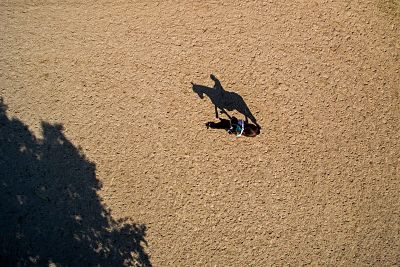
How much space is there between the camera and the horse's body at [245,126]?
8.32 metres

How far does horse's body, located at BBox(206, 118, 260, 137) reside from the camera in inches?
328

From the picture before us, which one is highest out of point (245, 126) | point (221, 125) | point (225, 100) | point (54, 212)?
point (225, 100)

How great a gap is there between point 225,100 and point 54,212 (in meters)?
5.13

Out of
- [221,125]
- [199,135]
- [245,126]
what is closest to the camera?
[245,126]

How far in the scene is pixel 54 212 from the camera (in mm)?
8602

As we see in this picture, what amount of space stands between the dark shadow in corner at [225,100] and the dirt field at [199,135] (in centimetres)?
21

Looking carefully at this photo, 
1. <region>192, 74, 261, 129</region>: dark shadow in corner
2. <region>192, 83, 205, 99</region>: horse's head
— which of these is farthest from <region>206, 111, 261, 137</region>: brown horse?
<region>192, 83, 205, 99</region>: horse's head

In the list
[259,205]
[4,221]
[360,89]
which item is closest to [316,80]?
[360,89]

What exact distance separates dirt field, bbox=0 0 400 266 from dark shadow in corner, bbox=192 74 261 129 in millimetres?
211

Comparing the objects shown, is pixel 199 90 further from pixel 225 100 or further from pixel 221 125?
pixel 221 125

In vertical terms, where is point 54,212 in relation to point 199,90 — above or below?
below

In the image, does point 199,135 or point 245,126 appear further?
point 199,135

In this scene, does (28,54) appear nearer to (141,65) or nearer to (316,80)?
(141,65)

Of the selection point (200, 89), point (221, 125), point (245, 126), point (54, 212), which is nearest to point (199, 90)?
point (200, 89)
